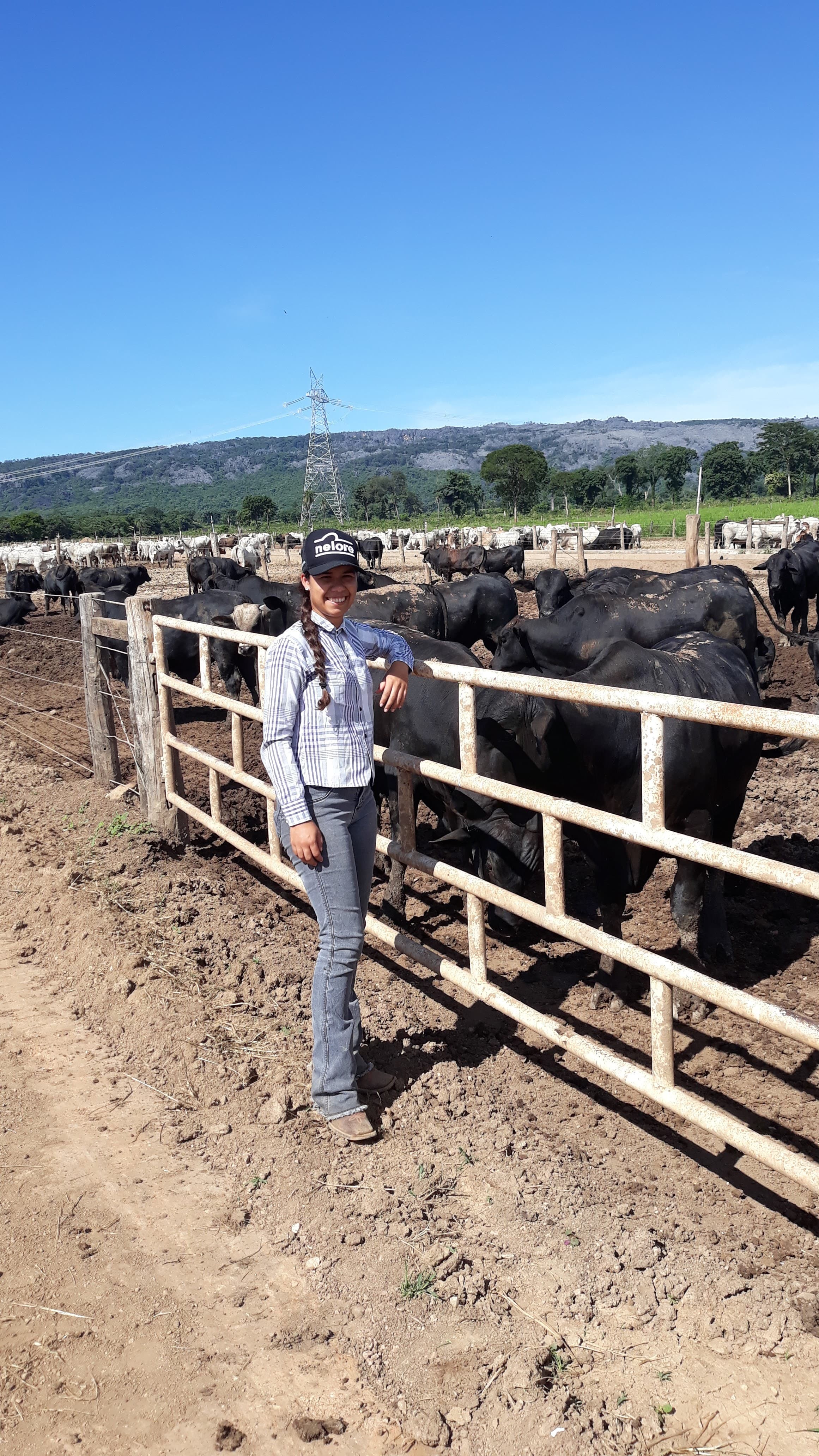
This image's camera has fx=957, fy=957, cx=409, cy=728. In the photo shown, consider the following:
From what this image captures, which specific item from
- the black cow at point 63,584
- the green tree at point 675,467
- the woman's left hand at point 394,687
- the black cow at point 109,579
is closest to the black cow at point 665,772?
the woman's left hand at point 394,687

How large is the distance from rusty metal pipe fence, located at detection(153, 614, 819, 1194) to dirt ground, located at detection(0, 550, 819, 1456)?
30 centimetres

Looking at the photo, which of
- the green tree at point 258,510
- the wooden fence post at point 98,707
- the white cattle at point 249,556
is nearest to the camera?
the wooden fence post at point 98,707

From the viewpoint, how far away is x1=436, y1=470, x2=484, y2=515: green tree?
106 meters

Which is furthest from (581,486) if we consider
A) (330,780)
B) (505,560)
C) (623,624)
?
(330,780)

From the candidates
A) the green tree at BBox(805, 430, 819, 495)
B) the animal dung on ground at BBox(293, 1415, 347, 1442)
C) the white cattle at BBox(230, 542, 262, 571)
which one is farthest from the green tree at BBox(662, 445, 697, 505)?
the animal dung on ground at BBox(293, 1415, 347, 1442)

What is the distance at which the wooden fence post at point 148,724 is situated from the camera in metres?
6.49

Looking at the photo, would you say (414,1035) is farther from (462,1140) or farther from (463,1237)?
(463,1237)

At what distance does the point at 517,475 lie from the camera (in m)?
90.0

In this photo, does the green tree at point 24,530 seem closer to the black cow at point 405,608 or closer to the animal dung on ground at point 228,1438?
the black cow at point 405,608

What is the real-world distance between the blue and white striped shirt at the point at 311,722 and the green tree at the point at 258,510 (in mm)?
97388

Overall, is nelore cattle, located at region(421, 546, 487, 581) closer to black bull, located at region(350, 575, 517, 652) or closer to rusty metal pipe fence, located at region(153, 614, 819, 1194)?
black bull, located at region(350, 575, 517, 652)

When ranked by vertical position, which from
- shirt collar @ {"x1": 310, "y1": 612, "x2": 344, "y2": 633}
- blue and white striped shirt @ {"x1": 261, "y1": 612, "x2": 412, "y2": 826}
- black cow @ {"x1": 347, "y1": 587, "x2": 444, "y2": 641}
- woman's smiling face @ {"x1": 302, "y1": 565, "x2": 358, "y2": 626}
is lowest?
black cow @ {"x1": 347, "y1": 587, "x2": 444, "y2": 641}

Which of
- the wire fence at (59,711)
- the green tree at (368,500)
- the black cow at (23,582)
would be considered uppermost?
the green tree at (368,500)

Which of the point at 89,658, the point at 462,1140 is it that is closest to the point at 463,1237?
the point at 462,1140
